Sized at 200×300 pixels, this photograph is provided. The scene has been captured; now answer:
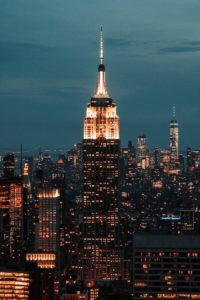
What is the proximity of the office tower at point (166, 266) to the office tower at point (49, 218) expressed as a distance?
58.8 ft

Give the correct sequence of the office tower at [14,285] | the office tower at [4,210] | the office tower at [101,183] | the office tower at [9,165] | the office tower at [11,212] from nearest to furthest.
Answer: the office tower at [14,285] → the office tower at [11,212] → the office tower at [4,210] → the office tower at [9,165] → the office tower at [101,183]

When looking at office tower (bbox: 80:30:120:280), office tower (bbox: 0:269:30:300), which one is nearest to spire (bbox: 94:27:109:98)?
office tower (bbox: 80:30:120:280)

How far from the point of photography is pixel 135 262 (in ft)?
84.0

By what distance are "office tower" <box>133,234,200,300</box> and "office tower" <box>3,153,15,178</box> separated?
19061mm

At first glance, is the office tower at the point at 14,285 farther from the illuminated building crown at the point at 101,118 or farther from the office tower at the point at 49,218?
the illuminated building crown at the point at 101,118

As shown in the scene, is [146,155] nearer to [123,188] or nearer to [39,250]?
[123,188]

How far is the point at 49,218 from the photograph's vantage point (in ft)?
149

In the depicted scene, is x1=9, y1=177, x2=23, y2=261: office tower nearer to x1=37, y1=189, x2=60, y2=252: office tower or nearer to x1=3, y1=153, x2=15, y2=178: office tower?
x1=3, y1=153, x2=15, y2=178: office tower

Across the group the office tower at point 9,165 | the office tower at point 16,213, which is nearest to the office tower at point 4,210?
the office tower at point 16,213

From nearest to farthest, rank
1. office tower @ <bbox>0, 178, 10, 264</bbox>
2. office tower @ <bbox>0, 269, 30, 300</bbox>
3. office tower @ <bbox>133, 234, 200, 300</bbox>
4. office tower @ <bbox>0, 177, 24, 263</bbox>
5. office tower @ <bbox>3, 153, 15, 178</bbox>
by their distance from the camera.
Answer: office tower @ <bbox>133, 234, 200, 300</bbox> → office tower @ <bbox>0, 269, 30, 300</bbox> → office tower @ <bbox>0, 177, 24, 263</bbox> → office tower @ <bbox>0, 178, 10, 264</bbox> → office tower @ <bbox>3, 153, 15, 178</bbox>

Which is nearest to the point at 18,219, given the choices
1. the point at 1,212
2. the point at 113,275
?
the point at 1,212

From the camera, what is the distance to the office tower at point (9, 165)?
4450cm

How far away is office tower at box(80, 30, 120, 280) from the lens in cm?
4866

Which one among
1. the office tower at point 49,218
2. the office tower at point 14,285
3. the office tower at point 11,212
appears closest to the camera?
the office tower at point 14,285
